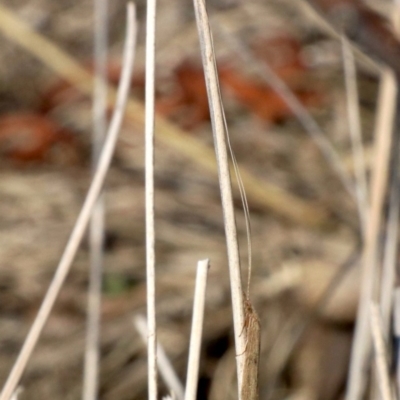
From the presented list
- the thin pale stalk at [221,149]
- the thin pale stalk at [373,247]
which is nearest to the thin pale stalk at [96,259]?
the thin pale stalk at [373,247]

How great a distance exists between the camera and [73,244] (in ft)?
2.09

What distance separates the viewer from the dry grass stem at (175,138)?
4.04ft

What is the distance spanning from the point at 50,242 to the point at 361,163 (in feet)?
2.18

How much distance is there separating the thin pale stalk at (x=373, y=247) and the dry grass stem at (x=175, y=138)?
0.48 m

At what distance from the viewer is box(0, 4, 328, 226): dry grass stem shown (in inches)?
48.5

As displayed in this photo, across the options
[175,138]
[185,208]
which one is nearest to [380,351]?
[175,138]

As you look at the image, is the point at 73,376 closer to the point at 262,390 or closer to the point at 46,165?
the point at 262,390

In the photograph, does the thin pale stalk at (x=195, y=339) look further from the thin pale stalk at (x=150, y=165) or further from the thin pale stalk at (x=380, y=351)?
the thin pale stalk at (x=380, y=351)

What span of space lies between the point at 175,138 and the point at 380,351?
75 centimetres

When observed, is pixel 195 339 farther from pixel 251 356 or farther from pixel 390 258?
pixel 390 258

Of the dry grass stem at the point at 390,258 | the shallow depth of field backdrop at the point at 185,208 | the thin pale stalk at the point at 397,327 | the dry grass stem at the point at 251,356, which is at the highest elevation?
the shallow depth of field backdrop at the point at 185,208

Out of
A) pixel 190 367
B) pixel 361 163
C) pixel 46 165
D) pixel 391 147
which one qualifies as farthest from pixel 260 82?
pixel 190 367

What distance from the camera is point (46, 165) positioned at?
1.55m

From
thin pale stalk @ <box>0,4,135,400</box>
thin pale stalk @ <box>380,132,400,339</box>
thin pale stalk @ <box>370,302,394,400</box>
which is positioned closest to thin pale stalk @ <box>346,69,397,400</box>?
thin pale stalk @ <box>380,132,400,339</box>
